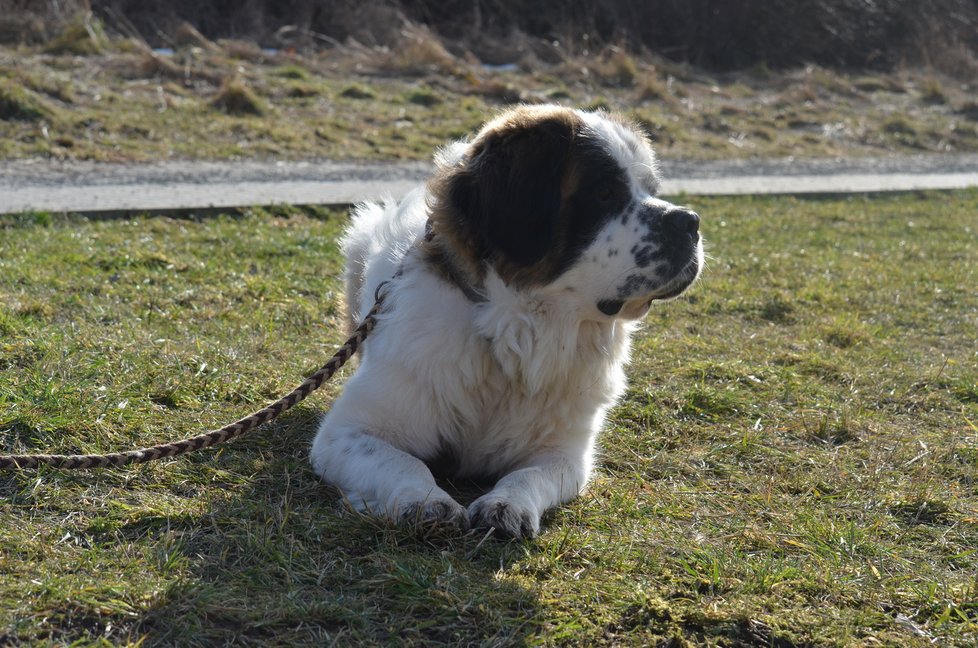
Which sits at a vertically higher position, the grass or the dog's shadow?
the dog's shadow

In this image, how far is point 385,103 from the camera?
14.0 m

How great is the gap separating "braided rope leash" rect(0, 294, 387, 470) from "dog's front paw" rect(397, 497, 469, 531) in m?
0.76

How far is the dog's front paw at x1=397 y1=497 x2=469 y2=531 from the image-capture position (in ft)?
10.3

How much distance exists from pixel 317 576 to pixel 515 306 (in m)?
1.14

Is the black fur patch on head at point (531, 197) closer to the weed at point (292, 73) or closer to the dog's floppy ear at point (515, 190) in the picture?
the dog's floppy ear at point (515, 190)

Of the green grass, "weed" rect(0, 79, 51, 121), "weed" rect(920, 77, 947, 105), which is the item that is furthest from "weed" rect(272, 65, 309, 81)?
"weed" rect(920, 77, 947, 105)

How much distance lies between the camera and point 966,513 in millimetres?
3643

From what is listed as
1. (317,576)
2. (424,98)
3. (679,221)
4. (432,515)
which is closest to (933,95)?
(424,98)

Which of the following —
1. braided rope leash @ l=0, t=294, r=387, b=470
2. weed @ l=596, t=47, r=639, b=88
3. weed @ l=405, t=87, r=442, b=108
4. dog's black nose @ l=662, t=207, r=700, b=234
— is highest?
dog's black nose @ l=662, t=207, r=700, b=234

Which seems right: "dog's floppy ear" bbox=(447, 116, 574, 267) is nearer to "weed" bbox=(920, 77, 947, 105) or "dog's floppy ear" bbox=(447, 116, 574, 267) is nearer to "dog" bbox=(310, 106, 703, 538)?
"dog" bbox=(310, 106, 703, 538)

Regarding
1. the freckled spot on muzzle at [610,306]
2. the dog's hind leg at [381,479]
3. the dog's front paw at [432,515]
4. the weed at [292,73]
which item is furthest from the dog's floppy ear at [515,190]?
the weed at [292,73]

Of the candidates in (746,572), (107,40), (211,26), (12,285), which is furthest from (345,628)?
(211,26)

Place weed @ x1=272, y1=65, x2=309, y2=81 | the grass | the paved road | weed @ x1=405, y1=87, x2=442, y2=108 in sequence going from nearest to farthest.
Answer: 1. the paved road
2. the grass
3. weed @ x1=405, y1=87, x2=442, y2=108
4. weed @ x1=272, y1=65, x2=309, y2=81

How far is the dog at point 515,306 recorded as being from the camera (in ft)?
11.6
